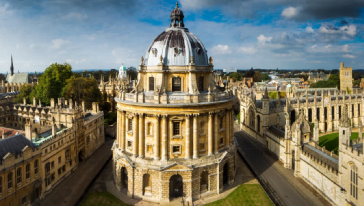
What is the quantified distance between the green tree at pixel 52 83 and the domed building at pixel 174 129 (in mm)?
45530

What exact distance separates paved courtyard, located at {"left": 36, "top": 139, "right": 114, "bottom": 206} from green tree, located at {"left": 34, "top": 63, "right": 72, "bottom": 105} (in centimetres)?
3074

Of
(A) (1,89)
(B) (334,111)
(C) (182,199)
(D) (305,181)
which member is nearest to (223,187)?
(C) (182,199)

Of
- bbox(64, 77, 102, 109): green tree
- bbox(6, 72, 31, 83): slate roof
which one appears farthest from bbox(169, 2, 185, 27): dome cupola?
bbox(6, 72, 31, 83): slate roof

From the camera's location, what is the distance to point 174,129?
35312 millimetres

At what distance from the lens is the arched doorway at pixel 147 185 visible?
1406 inches

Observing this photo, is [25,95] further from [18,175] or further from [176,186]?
[176,186]

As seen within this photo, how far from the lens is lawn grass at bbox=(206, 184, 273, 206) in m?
34.2

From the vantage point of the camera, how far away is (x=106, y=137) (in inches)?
2569

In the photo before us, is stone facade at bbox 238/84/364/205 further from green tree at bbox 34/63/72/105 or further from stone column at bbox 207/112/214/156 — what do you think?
green tree at bbox 34/63/72/105

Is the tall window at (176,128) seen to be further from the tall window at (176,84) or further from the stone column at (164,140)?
the tall window at (176,84)

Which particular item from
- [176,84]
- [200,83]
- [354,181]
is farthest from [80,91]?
[354,181]

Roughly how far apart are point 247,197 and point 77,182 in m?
25.5

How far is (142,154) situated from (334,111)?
188 ft

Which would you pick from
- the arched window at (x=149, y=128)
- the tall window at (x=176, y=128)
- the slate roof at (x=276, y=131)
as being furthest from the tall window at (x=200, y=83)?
the slate roof at (x=276, y=131)
